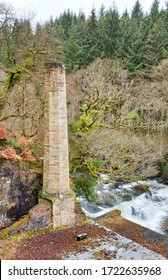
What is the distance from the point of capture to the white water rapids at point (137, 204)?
1812 cm

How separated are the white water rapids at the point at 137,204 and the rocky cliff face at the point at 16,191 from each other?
4.97 meters

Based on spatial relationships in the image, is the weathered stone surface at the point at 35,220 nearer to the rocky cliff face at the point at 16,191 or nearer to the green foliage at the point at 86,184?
the rocky cliff face at the point at 16,191

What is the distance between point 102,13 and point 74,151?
30.4 m

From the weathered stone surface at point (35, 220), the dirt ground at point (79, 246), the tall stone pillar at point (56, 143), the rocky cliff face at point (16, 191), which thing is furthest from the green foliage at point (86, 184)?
the weathered stone surface at point (35, 220)

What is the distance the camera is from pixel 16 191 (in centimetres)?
1238

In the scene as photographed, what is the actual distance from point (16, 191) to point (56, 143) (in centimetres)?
259

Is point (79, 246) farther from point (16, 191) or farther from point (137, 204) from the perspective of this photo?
point (137, 204)

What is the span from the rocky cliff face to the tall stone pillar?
848mm

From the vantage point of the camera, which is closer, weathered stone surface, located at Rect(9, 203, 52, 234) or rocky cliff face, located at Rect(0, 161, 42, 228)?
weathered stone surface, located at Rect(9, 203, 52, 234)

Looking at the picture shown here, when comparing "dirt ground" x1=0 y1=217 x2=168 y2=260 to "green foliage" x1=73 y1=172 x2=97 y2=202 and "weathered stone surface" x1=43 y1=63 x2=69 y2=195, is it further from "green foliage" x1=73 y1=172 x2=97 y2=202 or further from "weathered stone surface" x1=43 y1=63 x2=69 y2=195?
"green foliage" x1=73 y1=172 x2=97 y2=202

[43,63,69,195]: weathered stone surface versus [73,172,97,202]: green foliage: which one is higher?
[43,63,69,195]: weathered stone surface

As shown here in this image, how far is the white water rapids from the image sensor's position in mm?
18125

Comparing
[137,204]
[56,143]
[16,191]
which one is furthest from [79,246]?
[137,204]

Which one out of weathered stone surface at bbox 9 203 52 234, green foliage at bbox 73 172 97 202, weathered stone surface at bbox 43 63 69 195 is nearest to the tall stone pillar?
weathered stone surface at bbox 43 63 69 195
